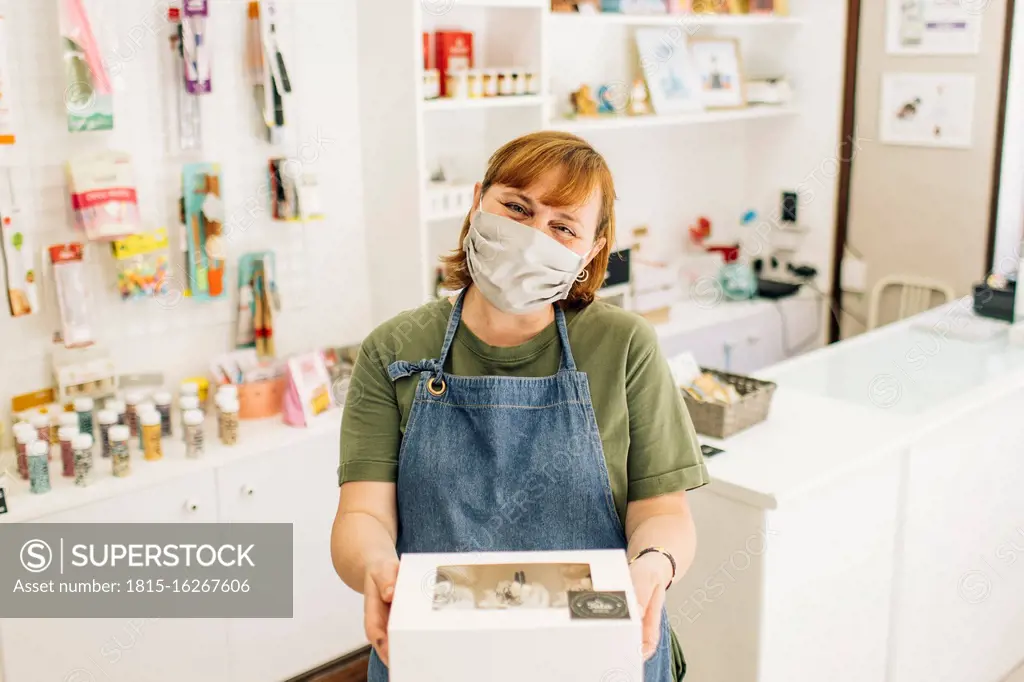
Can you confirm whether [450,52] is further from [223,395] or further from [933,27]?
[933,27]

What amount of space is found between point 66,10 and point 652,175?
2486 mm

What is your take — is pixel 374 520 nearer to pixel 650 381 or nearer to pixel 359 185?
pixel 650 381

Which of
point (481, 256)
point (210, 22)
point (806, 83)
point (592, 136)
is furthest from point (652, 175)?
point (481, 256)

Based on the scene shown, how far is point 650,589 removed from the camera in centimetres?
137

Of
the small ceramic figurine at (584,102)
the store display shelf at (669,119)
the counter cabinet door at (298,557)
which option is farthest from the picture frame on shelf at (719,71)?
the counter cabinet door at (298,557)

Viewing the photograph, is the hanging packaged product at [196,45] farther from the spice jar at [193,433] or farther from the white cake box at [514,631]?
the white cake box at [514,631]

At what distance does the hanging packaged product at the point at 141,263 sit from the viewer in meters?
2.95

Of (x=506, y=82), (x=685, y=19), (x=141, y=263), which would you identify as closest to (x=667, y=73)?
(x=685, y=19)

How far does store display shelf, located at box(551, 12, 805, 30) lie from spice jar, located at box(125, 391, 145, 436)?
5.99 feet

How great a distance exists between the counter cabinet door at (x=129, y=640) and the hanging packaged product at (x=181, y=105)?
38.0 inches

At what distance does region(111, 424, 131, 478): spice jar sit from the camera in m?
2.68

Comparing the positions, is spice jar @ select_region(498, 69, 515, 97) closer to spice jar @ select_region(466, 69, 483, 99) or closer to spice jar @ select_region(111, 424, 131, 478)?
spice jar @ select_region(466, 69, 483, 99)

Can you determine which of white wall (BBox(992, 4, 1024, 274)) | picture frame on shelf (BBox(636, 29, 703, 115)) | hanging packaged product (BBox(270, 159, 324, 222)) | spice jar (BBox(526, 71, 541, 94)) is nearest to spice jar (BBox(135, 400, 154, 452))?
hanging packaged product (BBox(270, 159, 324, 222))

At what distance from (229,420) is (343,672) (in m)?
0.88
